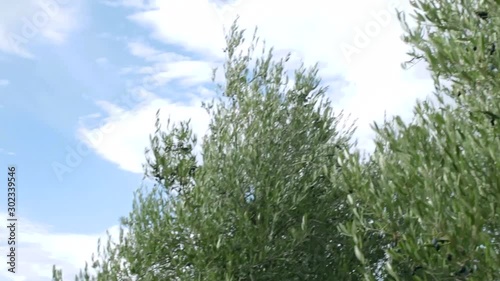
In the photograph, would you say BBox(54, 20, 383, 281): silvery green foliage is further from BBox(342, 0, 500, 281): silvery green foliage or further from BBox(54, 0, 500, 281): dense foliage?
BBox(342, 0, 500, 281): silvery green foliage

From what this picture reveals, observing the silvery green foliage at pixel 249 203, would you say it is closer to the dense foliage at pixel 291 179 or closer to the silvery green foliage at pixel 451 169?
the dense foliage at pixel 291 179

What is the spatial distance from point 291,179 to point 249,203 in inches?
57.9

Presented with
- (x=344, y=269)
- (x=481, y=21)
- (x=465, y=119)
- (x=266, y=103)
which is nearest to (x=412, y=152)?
(x=465, y=119)

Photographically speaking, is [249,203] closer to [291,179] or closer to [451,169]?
[291,179]

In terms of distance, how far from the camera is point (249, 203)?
1788cm

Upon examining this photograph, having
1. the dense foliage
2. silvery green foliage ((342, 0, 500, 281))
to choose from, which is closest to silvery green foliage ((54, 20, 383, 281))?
the dense foliage

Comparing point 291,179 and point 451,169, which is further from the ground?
point 291,179

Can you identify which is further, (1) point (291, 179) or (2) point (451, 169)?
(1) point (291, 179)

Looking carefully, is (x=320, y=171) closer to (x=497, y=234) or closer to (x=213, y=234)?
(x=213, y=234)

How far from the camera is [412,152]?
28.9ft

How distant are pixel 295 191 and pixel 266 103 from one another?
314cm

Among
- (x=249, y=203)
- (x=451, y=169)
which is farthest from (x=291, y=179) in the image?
(x=451, y=169)

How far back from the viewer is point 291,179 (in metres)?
18.3

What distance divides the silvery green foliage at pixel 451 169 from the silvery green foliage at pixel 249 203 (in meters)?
6.89
